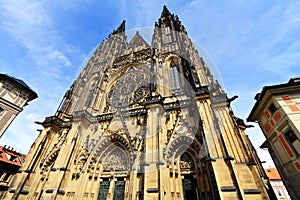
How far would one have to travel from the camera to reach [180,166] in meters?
7.95

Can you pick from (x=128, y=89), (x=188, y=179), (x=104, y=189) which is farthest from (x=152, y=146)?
(x=128, y=89)

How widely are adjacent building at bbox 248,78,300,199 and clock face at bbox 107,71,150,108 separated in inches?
316

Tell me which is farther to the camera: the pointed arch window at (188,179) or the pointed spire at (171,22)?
the pointed spire at (171,22)

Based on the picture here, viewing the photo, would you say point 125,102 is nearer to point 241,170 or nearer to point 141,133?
point 141,133

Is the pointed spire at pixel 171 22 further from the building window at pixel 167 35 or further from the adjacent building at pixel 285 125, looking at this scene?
the adjacent building at pixel 285 125

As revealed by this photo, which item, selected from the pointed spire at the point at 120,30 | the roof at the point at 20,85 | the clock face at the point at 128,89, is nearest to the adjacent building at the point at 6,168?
the roof at the point at 20,85

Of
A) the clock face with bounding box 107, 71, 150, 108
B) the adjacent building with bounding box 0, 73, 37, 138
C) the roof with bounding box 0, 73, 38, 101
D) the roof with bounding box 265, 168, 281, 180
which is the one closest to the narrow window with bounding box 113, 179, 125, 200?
the clock face with bounding box 107, 71, 150, 108

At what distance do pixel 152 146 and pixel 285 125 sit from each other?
574cm

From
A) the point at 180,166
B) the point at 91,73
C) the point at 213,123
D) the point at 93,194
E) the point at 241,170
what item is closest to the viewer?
the point at 241,170

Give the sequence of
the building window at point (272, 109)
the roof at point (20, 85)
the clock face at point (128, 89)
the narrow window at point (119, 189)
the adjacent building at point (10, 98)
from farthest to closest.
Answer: the clock face at point (128, 89), the roof at point (20, 85), the adjacent building at point (10, 98), the narrow window at point (119, 189), the building window at point (272, 109)

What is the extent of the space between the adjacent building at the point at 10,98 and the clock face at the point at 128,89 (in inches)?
235

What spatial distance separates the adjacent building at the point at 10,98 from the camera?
962 centimetres

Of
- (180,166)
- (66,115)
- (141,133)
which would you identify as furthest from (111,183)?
(66,115)

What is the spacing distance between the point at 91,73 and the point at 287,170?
1726 cm
